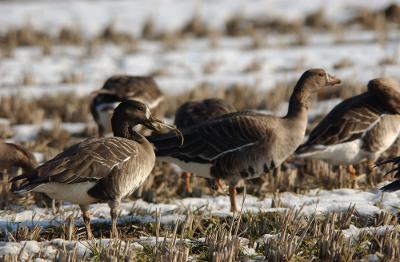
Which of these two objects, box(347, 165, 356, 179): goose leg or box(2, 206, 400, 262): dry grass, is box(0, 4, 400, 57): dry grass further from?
box(2, 206, 400, 262): dry grass

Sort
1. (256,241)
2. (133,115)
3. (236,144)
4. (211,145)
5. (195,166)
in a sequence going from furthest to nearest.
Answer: (195,166) < (211,145) < (236,144) < (133,115) < (256,241)

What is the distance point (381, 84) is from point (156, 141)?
324 cm

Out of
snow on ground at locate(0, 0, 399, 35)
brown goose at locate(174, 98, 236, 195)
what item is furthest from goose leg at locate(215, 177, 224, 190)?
snow on ground at locate(0, 0, 399, 35)

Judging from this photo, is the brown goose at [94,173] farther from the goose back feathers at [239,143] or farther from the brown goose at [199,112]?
the brown goose at [199,112]

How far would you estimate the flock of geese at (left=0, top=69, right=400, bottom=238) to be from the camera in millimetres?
7367

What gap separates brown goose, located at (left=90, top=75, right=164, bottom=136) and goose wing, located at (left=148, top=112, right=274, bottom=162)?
2.97 metres

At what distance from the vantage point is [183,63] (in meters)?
18.5

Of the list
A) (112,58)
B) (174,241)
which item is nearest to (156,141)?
(174,241)

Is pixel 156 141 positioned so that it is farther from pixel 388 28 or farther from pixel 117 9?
pixel 117 9

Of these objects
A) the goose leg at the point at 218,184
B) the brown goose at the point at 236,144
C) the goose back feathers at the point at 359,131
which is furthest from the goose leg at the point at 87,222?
the goose back feathers at the point at 359,131

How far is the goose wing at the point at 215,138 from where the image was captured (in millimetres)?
8750

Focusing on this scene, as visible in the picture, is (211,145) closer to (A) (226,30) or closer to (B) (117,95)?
(B) (117,95)

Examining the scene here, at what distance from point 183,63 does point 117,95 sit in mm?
6434

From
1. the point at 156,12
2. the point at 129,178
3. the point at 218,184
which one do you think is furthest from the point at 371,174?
the point at 156,12
